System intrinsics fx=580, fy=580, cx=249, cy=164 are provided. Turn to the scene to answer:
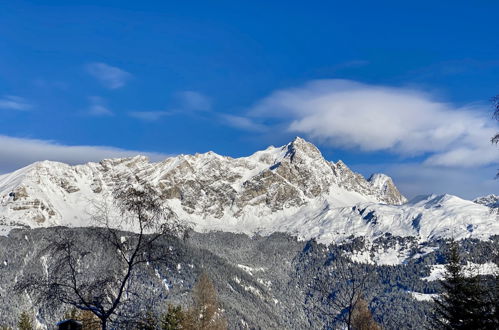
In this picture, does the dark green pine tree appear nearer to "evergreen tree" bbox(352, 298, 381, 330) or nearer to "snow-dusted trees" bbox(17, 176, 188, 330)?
"evergreen tree" bbox(352, 298, 381, 330)

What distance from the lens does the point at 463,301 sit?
32.3 meters

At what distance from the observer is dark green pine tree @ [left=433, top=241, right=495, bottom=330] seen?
30.9 meters

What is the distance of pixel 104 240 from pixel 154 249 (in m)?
2.30

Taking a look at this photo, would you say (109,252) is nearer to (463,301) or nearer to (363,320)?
(463,301)

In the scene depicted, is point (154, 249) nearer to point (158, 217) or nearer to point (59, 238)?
point (158, 217)

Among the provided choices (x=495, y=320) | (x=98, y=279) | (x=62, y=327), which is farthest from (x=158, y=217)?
(x=495, y=320)

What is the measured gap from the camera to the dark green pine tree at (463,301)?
1216 inches

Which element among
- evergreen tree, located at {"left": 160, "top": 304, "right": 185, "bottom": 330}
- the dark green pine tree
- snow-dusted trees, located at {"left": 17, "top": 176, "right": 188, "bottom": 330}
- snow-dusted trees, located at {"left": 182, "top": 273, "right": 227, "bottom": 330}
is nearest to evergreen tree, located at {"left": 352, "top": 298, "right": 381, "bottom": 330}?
snow-dusted trees, located at {"left": 182, "top": 273, "right": 227, "bottom": 330}

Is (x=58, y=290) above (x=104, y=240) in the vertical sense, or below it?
below

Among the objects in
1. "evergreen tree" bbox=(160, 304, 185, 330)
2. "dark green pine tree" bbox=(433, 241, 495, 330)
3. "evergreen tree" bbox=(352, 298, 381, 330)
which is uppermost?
"dark green pine tree" bbox=(433, 241, 495, 330)

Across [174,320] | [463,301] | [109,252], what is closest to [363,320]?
[174,320]

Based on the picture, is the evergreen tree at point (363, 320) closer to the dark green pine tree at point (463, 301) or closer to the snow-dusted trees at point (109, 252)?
the dark green pine tree at point (463, 301)

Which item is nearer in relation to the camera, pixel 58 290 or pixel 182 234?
pixel 58 290

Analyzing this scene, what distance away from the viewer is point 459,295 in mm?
32938
